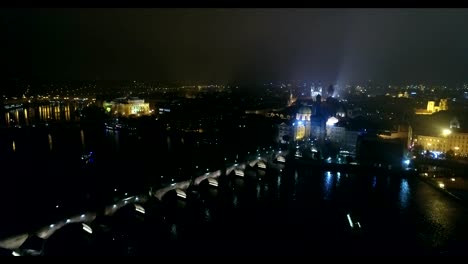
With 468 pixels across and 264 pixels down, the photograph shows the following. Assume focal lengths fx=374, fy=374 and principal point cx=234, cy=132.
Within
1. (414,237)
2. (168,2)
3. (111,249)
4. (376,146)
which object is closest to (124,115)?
(376,146)

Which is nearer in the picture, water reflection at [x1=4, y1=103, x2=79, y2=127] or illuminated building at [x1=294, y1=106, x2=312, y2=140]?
illuminated building at [x1=294, y1=106, x2=312, y2=140]

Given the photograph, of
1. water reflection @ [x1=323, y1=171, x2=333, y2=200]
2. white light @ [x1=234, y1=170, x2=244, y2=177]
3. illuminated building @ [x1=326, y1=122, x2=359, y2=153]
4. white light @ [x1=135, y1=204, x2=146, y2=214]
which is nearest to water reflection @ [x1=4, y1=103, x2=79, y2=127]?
white light @ [x1=234, y1=170, x2=244, y2=177]

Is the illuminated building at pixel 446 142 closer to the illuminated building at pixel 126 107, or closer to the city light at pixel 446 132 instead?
the city light at pixel 446 132

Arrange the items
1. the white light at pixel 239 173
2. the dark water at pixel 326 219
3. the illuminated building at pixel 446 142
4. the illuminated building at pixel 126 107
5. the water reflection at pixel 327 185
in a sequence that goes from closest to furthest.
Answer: the dark water at pixel 326 219, the water reflection at pixel 327 185, the white light at pixel 239 173, the illuminated building at pixel 446 142, the illuminated building at pixel 126 107

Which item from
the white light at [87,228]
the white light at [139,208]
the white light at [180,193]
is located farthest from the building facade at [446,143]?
the white light at [87,228]

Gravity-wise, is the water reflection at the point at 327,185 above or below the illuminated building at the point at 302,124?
below

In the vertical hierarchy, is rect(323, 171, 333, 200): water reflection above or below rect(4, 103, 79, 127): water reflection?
below

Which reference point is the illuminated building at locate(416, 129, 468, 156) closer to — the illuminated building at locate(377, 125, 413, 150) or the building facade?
the building facade

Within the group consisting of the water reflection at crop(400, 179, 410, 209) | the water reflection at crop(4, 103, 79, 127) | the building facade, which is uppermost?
the building facade

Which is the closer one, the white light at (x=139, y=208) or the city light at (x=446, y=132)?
the white light at (x=139, y=208)

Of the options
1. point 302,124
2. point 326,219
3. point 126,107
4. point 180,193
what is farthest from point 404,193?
point 126,107
